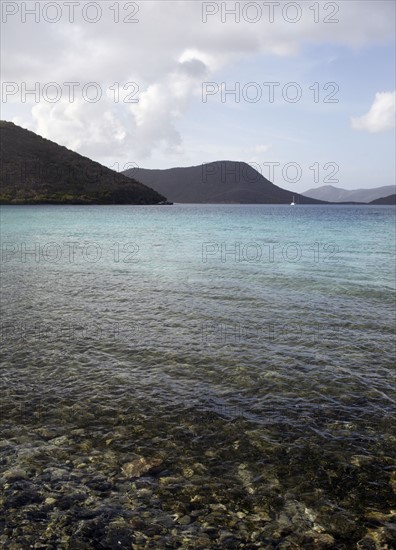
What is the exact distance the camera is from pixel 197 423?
903cm

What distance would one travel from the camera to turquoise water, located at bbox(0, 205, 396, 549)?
6.17m

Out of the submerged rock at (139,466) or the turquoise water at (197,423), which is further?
the submerged rock at (139,466)

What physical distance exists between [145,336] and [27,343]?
3.85 metres

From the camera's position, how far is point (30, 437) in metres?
8.30

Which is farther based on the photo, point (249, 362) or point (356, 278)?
point (356, 278)

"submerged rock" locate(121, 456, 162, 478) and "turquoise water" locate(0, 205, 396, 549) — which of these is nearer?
"turquoise water" locate(0, 205, 396, 549)

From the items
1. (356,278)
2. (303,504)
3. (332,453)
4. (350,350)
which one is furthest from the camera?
(356,278)

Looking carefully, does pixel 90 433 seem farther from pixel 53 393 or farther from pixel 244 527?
pixel 244 527

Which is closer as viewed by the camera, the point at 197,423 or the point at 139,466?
the point at 139,466

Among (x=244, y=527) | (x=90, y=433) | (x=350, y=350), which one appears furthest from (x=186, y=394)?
(x=350, y=350)

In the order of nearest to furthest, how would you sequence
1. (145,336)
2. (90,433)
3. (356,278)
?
(90,433) → (145,336) → (356,278)

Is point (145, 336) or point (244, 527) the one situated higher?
point (145, 336)

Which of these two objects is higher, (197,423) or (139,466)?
(197,423)

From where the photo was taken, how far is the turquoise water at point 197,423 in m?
6.17
